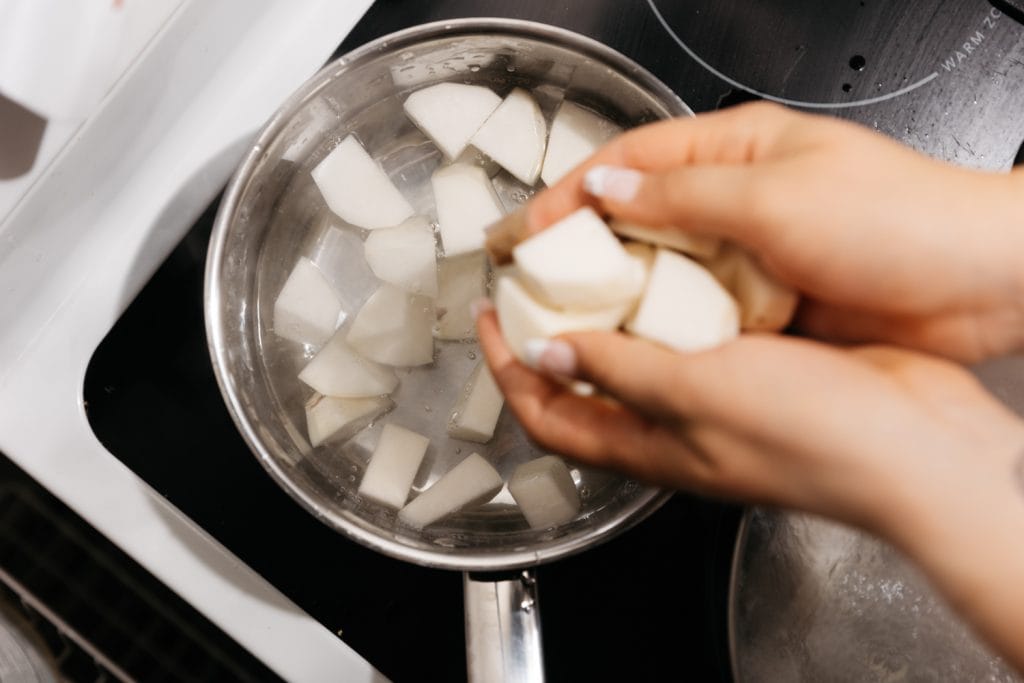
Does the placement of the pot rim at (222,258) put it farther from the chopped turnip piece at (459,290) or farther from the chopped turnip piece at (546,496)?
the chopped turnip piece at (459,290)

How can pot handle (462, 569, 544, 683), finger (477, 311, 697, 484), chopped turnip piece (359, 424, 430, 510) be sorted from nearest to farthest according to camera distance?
finger (477, 311, 697, 484) < pot handle (462, 569, 544, 683) < chopped turnip piece (359, 424, 430, 510)

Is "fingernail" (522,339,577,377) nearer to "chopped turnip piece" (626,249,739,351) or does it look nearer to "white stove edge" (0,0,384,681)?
"chopped turnip piece" (626,249,739,351)

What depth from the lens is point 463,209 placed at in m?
0.78

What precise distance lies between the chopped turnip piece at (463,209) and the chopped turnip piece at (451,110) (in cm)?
4

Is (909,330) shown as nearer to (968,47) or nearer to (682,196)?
(682,196)

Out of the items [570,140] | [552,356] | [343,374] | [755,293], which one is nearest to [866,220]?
[755,293]

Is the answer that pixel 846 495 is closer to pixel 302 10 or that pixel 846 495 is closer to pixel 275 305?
pixel 275 305

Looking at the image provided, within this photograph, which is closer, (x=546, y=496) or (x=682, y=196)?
(x=682, y=196)

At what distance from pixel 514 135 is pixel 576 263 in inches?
13.1

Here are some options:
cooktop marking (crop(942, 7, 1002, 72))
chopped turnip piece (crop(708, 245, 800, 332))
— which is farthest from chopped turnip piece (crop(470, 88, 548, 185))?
cooktop marking (crop(942, 7, 1002, 72))

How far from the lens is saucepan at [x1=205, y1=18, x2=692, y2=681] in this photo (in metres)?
0.65

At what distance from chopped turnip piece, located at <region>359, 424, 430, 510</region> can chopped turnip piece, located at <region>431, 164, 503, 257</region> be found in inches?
7.7

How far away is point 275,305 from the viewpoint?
806 mm

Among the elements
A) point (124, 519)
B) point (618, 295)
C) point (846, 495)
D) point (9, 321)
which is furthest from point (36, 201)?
point (846, 495)
